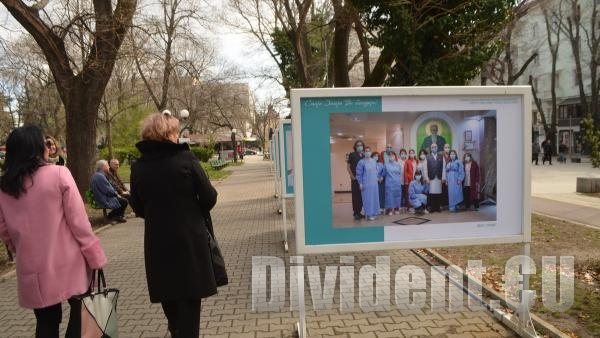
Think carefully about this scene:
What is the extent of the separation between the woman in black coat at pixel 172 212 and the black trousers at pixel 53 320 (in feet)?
1.79

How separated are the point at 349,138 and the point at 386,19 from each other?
5.03m

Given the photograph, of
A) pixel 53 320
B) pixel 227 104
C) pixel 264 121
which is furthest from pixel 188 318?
pixel 264 121

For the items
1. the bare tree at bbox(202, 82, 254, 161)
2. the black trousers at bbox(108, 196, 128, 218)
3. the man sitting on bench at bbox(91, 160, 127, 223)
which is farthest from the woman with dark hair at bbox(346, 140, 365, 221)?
the bare tree at bbox(202, 82, 254, 161)

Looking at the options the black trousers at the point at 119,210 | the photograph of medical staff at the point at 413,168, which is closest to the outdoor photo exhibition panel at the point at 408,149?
the photograph of medical staff at the point at 413,168

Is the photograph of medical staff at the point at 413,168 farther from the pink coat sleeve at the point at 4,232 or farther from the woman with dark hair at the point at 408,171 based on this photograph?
the pink coat sleeve at the point at 4,232

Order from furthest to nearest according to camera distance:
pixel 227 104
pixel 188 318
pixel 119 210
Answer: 1. pixel 227 104
2. pixel 119 210
3. pixel 188 318

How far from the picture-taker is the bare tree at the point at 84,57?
419 inches

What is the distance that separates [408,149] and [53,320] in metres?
2.82

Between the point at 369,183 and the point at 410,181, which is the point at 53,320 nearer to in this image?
the point at 369,183

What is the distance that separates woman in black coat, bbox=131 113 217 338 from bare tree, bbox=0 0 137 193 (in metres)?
8.17

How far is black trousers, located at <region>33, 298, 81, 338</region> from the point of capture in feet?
10.5

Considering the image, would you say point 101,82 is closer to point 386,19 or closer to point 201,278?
point 386,19

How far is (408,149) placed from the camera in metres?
3.78

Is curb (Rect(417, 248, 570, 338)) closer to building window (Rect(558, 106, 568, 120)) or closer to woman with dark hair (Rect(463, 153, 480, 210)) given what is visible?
woman with dark hair (Rect(463, 153, 480, 210))
